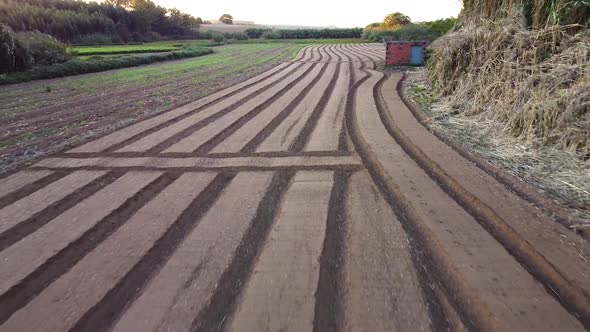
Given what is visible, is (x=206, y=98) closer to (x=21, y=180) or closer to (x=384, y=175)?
(x=21, y=180)

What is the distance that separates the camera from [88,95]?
824cm

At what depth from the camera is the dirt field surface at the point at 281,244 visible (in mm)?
1782

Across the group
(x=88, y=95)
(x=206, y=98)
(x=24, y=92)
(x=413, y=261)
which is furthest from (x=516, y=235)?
(x=24, y=92)

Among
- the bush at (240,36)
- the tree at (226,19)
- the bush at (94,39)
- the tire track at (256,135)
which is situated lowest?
the tire track at (256,135)

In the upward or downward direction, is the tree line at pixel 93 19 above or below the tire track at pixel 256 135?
above

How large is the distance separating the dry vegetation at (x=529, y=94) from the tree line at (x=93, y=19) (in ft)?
84.4

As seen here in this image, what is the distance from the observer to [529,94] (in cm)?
420

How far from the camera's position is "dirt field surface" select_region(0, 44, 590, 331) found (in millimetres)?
1782

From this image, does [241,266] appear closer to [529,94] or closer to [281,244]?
[281,244]

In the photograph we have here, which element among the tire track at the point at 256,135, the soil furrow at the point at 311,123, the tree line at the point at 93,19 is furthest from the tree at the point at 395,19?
the tire track at the point at 256,135

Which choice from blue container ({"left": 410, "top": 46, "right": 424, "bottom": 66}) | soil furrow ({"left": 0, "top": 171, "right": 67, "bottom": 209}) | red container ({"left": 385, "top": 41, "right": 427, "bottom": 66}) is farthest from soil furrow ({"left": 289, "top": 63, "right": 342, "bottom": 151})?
blue container ({"left": 410, "top": 46, "right": 424, "bottom": 66})

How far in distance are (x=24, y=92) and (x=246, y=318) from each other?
10.2 meters

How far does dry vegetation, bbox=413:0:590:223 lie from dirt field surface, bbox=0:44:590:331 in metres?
0.57

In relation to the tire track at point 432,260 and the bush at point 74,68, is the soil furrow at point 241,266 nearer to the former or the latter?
the tire track at point 432,260
